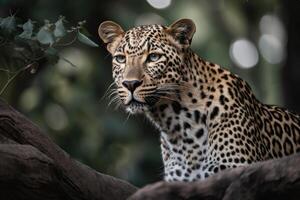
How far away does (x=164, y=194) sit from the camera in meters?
8.52

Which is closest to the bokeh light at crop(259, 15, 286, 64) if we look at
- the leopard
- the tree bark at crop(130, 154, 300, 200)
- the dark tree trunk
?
the dark tree trunk

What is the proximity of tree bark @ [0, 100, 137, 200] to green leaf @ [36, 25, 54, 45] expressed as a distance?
675 millimetres

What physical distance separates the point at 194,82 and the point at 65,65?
9878 millimetres

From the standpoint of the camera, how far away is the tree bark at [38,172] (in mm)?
8703

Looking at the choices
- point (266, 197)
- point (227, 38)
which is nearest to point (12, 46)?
point (266, 197)

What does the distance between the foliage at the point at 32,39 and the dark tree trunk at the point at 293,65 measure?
245 inches

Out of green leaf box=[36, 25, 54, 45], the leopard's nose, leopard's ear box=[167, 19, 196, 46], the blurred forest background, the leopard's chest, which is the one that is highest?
leopard's ear box=[167, 19, 196, 46]

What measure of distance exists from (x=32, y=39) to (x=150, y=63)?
1040 millimetres

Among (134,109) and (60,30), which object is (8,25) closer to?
(60,30)

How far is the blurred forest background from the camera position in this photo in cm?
1850

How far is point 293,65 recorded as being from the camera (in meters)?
16.0

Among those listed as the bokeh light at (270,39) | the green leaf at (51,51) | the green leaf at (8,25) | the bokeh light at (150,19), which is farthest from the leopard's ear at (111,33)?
the bokeh light at (270,39)

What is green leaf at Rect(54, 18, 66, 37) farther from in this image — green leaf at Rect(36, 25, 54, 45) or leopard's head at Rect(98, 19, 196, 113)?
leopard's head at Rect(98, 19, 196, 113)

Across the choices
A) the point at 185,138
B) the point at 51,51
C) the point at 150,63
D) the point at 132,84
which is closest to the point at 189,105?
the point at 185,138
